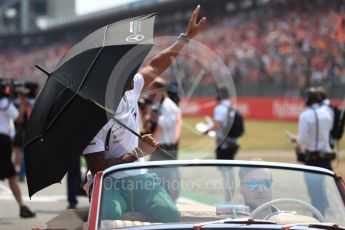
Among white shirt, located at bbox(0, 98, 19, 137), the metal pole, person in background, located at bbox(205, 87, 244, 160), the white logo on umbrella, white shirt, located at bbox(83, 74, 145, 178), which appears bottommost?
white shirt, located at bbox(83, 74, 145, 178)

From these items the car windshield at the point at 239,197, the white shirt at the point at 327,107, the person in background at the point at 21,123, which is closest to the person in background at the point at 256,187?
the car windshield at the point at 239,197

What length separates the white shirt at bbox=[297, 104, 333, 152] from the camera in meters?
9.52

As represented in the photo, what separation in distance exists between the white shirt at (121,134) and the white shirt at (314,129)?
460 cm

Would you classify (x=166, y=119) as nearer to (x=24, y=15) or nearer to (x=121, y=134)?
(x=121, y=134)

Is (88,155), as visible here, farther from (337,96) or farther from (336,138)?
(337,96)

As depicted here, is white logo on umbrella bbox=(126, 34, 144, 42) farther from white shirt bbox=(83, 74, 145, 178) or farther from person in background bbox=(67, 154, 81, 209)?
person in background bbox=(67, 154, 81, 209)

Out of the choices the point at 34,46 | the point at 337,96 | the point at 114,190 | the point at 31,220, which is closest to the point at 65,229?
the point at 114,190

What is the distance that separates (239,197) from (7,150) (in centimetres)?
654

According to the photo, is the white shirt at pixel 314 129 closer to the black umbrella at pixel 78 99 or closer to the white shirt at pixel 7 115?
the white shirt at pixel 7 115

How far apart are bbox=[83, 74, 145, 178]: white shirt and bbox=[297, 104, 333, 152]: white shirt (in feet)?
15.1

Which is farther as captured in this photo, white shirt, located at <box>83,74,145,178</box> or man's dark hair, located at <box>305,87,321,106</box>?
man's dark hair, located at <box>305,87,321,106</box>

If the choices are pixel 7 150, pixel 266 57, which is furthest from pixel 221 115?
pixel 266 57

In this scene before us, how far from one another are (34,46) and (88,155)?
225 ft

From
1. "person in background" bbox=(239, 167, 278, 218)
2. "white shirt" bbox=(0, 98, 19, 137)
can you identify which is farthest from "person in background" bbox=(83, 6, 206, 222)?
"white shirt" bbox=(0, 98, 19, 137)
